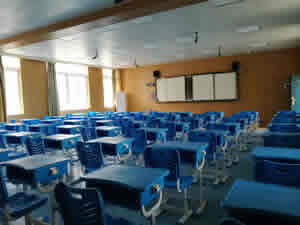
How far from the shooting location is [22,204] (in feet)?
7.93

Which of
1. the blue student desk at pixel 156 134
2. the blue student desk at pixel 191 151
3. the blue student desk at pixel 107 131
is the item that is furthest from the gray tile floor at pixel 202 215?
the blue student desk at pixel 107 131

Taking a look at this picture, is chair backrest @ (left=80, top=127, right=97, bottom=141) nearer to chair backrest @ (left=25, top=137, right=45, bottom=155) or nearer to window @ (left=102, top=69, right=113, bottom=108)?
chair backrest @ (left=25, top=137, right=45, bottom=155)

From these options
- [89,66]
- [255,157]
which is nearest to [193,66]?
[89,66]

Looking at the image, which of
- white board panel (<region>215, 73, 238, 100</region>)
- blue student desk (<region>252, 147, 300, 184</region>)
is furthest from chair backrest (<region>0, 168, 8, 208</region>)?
white board panel (<region>215, 73, 238, 100</region>)

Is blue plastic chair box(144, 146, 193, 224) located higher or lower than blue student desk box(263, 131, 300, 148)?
lower

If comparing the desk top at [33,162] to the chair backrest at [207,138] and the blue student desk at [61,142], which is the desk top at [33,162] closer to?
the blue student desk at [61,142]

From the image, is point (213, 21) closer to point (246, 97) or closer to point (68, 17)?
point (68, 17)

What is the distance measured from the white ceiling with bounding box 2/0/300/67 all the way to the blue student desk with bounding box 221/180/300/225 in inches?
195

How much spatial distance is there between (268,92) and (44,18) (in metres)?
11.4

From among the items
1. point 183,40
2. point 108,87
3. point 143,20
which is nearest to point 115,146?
point 143,20

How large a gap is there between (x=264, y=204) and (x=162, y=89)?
13.9 meters

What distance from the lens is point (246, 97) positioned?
12.9 metres

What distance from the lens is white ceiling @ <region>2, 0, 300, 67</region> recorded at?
6107 mm

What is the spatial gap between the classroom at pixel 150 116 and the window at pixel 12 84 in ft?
0.17
